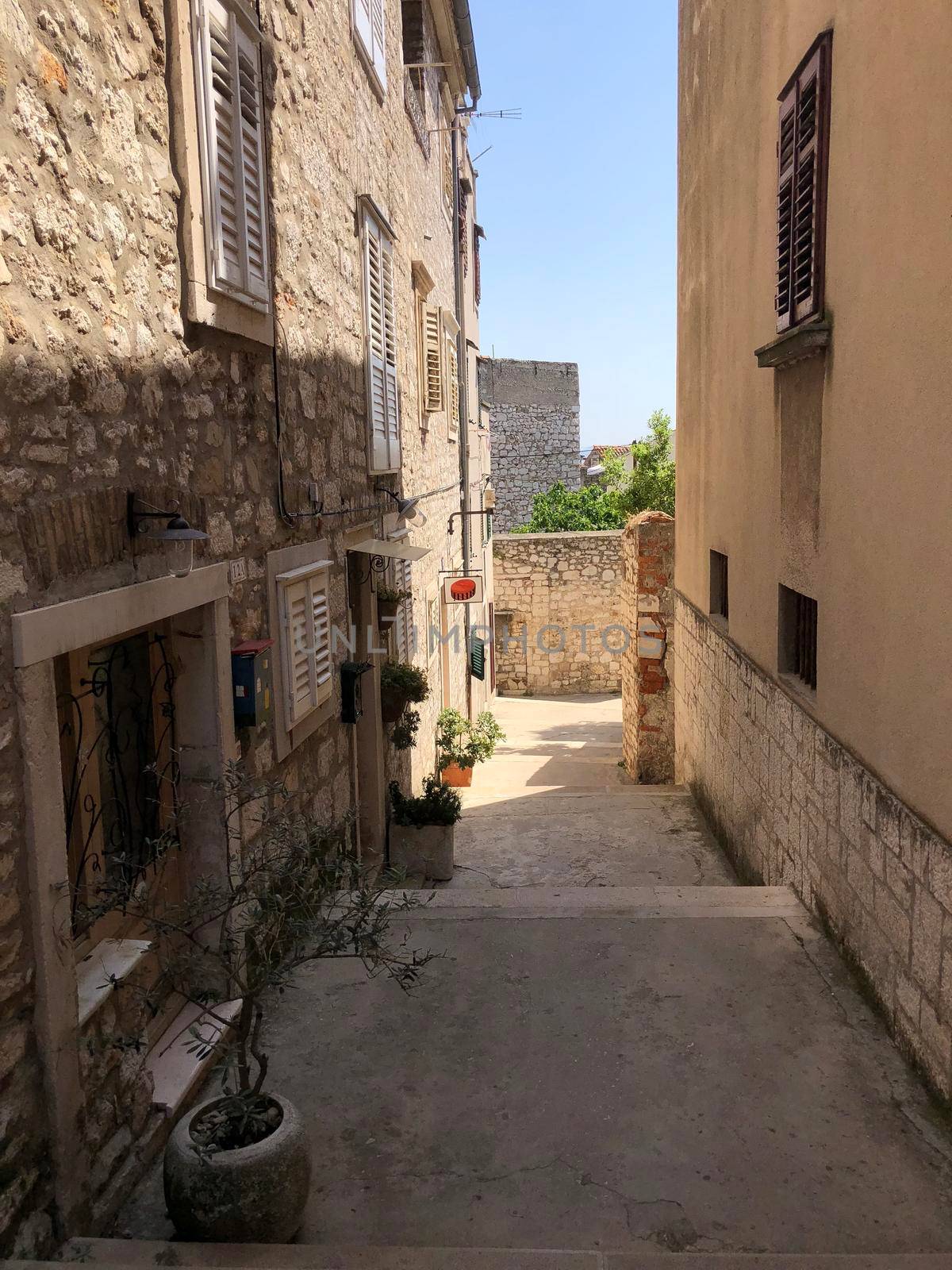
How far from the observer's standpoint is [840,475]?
482cm

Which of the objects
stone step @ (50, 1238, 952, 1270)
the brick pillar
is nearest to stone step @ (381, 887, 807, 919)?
stone step @ (50, 1238, 952, 1270)

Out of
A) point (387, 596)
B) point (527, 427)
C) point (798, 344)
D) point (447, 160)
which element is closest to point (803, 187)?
point (798, 344)

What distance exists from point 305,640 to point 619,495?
58.3 feet

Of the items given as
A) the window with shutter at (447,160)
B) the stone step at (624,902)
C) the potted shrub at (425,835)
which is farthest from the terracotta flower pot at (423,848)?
the window with shutter at (447,160)

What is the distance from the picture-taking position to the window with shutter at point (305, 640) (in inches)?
196

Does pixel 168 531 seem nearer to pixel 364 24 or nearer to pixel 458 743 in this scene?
pixel 364 24

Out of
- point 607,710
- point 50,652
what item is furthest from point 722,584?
point 607,710

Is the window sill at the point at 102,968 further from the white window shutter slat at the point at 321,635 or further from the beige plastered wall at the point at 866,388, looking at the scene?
the beige plastered wall at the point at 866,388

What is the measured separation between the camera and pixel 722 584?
9062 mm

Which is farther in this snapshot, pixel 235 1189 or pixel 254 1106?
pixel 254 1106

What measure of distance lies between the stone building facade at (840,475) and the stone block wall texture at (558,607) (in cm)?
1365

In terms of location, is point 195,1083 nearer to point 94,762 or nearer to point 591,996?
point 94,762

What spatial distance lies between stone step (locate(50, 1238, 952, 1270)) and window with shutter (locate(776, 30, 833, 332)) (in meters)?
4.14

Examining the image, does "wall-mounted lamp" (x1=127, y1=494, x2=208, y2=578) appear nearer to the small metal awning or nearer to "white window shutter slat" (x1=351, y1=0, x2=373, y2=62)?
the small metal awning
